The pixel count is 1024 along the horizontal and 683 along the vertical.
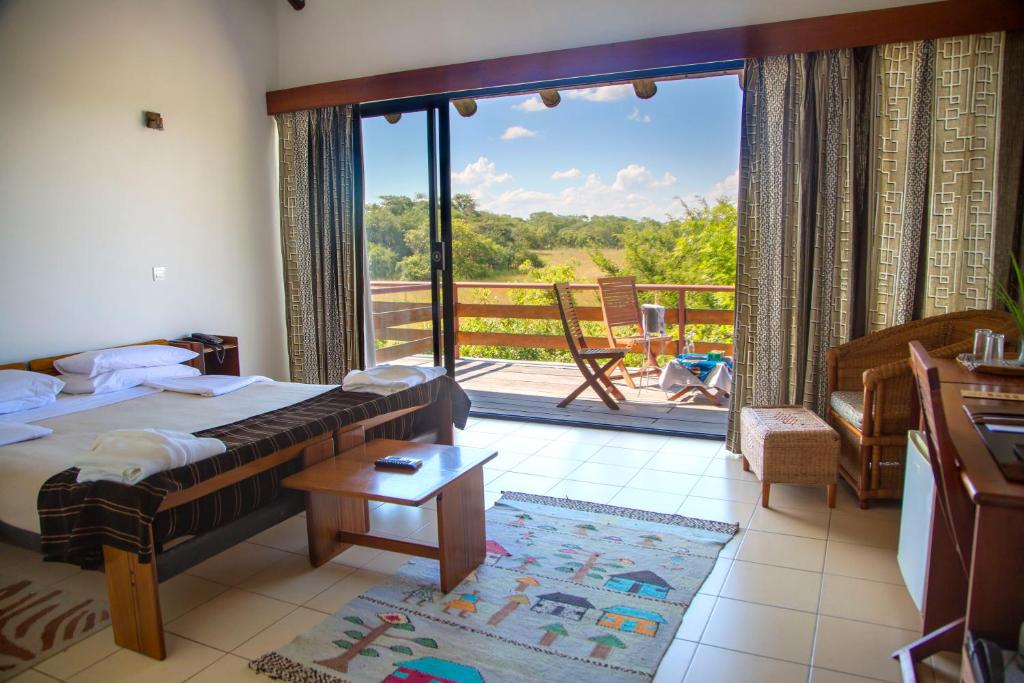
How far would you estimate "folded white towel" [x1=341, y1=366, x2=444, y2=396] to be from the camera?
3434 mm

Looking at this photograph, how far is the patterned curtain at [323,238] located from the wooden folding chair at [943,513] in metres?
3.93

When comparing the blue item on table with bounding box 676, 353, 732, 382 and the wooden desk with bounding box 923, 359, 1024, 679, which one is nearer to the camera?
the wooden desk with bounding box 923, 359, 1024, 679

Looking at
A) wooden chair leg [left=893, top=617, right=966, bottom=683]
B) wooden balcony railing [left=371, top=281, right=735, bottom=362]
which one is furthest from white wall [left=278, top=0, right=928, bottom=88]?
wooden chair leg [left=893, top=617, right=966, bottom=683]

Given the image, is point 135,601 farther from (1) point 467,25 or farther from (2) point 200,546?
(1) point 467,25

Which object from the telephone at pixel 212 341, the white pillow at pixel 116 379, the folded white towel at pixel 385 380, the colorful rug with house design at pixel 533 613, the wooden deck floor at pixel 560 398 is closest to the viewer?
the colorful rug with house design at pixel 533 613

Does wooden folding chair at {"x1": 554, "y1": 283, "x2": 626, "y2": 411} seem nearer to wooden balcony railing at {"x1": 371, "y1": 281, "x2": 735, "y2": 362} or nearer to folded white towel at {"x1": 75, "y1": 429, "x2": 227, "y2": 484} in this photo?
wooden balcony railing at {"x1": 371, "y1": 281, "x2": 735, "y2": 362}

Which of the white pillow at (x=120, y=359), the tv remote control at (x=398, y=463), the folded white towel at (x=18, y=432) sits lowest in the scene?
the tv remote control at (x=398, y=463)

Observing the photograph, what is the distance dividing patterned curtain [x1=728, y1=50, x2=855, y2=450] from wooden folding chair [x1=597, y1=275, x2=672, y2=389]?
7.57 feet

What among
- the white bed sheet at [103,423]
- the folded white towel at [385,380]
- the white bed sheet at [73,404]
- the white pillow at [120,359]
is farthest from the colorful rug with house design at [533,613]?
the white pillow at [120,359]

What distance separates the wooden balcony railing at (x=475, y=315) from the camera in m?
5.09

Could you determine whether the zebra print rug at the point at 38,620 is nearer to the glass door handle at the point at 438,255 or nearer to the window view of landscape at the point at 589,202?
the glass door handle at the point at 438,255

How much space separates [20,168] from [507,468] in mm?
3060

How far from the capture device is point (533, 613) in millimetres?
2365

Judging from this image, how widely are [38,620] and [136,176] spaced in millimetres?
2818
